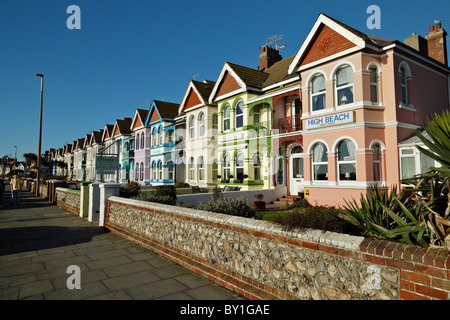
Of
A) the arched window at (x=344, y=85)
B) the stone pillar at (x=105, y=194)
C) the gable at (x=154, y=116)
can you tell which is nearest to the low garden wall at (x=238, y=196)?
the stone pillar at (x=105, y=194)

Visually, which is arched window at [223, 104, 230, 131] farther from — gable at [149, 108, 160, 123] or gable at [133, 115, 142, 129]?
gable at [133, 115, 142, 129]

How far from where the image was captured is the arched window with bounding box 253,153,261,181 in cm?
1781

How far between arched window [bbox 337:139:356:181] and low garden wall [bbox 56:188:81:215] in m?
12.9

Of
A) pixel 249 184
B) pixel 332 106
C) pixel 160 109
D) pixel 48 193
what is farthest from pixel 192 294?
pixel 160 109

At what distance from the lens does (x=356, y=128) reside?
39.2ft

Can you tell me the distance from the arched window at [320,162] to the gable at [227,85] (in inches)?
292

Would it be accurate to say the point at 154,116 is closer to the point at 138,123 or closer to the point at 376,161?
the point at 138,123

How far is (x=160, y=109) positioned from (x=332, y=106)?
18855 millimetres

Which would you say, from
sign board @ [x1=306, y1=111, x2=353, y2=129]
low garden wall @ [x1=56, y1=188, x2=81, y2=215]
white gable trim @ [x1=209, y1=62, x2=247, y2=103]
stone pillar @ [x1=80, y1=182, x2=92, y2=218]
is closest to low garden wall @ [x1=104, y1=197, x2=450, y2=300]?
stone pillar @ [x1=80, y1=182, x2=92, y2=218]

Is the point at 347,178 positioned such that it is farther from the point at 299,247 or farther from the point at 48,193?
the point at 48,193

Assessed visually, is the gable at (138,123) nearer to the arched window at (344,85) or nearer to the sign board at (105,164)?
the sign board at (105,164)

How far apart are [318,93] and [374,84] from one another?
8.09 feet

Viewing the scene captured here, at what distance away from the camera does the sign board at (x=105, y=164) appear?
1483 centimetres

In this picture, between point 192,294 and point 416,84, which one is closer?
point 192,294
